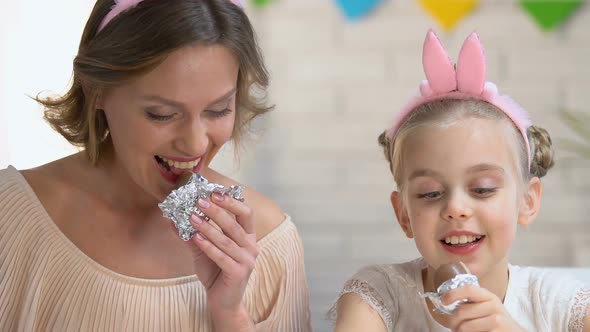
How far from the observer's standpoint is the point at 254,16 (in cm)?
277

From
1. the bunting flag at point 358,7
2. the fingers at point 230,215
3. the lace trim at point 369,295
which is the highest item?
the bunting flag at point 358,7

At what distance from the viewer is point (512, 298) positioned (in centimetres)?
167

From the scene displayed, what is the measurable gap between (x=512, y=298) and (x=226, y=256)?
575 mm

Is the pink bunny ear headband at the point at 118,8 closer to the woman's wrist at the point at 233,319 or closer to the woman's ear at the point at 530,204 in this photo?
the woman's wrist at the point at 233,319

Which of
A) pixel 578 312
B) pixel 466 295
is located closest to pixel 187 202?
pixel 466 295

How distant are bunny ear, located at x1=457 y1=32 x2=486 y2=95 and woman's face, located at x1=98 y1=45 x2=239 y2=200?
43 cm

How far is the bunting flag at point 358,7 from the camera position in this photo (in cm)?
275

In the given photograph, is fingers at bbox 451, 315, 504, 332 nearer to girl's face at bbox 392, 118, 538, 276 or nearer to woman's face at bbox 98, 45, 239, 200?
girl's face at bbox 392, 118, 538, 276

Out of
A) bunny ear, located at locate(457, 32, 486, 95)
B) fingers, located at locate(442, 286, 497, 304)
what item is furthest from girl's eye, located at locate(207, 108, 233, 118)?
fingers, located at locate(442, 286, 497, 304)

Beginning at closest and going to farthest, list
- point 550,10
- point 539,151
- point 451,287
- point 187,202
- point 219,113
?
1. point 451,287
2. point 187,202
3. point 219,113
4. point 539,151
5. point 550,10

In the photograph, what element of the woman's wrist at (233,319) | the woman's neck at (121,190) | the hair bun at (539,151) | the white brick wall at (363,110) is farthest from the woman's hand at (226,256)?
the white brick wall at (363,110)

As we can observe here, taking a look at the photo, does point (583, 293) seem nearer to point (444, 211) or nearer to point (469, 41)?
point (444, 211)

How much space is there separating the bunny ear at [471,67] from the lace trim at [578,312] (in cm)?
44

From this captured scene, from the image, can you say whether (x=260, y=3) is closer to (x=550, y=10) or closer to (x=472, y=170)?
(x=550, y=10)
